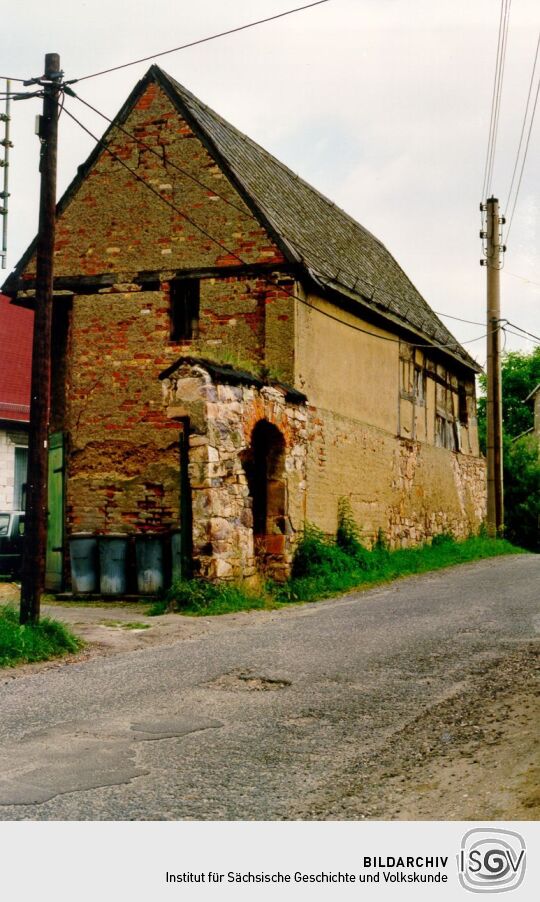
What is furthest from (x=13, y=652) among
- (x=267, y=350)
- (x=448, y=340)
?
(x=448, y=340)

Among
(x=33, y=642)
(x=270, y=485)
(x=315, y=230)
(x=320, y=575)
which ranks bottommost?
(x=33, y=642)

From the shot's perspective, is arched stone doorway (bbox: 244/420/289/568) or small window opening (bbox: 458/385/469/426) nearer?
arched stone doorway (bbox: 244/420/289/568)

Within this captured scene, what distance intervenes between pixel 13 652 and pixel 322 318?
9.60m

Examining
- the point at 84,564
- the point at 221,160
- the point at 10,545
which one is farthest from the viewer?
the point at 10,545

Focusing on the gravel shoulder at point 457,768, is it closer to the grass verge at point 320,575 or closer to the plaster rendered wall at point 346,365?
the grass verge at point 320,575

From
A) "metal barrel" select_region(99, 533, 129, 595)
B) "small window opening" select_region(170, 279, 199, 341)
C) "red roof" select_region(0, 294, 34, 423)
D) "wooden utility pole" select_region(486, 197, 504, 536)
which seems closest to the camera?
"metal barrel" select_region(99, 533, 129, 595)

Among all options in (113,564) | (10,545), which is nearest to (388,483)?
(113,564)

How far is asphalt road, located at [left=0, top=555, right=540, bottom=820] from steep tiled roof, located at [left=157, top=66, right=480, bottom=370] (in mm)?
7777

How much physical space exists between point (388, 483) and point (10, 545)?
7.55m

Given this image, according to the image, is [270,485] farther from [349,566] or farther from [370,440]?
[370,440]

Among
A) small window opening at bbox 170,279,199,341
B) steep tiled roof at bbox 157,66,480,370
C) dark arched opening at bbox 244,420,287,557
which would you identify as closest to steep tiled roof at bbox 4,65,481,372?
steep tiled roof at bbox 157,66,480,370

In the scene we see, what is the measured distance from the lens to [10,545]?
61.7 feet

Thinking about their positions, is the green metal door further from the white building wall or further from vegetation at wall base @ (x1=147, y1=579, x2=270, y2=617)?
the white building wall

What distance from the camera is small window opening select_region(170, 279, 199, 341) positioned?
1717 cm
